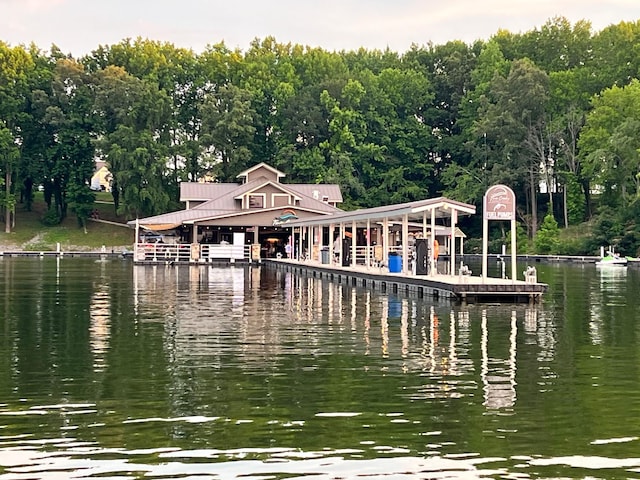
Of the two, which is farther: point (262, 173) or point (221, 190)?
point (221, 190)

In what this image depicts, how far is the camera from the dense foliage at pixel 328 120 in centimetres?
7588

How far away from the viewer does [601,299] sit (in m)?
28.2

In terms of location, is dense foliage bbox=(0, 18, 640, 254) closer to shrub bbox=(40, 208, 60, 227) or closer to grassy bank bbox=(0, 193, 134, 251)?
shrub bbox=(40, 208, 60, 227)

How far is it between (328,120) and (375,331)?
66.8 m

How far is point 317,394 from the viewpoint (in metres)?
11.6

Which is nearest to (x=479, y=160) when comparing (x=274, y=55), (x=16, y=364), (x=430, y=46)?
(x=430, y=46)

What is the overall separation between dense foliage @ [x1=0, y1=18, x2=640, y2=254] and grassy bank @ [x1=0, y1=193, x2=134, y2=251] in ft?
6.00

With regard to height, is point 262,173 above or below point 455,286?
above

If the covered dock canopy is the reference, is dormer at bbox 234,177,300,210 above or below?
above

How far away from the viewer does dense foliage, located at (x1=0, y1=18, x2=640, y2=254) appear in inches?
2987

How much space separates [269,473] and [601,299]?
22.1 m

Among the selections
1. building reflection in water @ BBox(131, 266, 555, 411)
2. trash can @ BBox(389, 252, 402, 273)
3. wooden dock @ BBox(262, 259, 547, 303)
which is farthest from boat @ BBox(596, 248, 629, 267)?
building reflection in water @ BBox(131, 266, 555, 411)

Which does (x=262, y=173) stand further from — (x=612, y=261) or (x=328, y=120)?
(x=612, y=261)

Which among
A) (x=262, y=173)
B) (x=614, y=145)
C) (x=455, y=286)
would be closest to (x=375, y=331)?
(x=455, y=286)
